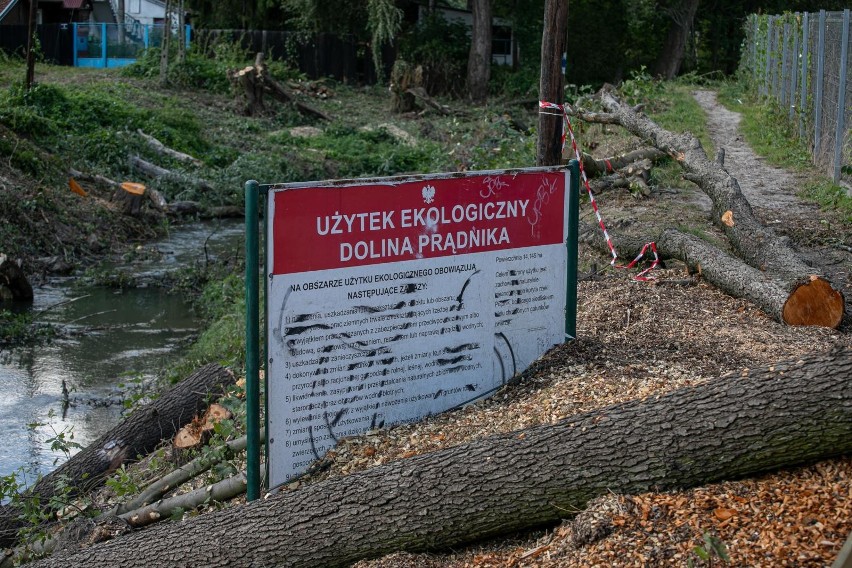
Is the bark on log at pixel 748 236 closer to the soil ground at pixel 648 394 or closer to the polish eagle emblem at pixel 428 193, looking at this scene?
the soil ground at pixel 648 394

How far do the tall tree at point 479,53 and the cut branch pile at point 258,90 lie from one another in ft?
23.1

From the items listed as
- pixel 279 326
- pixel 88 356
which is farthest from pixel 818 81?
pixel 279 326

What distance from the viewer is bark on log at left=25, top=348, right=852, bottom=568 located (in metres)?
4.43

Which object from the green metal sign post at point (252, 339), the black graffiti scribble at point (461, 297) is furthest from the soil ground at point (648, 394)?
the black graffiti scribble at point (461, 297)

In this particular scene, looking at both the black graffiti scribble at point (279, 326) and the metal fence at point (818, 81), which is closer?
the black graffiti scribble at point (279, 326)

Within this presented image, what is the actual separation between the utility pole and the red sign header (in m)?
4.36

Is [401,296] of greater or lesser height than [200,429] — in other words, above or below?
above

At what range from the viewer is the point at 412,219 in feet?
18.7

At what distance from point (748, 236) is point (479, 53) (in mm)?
25473

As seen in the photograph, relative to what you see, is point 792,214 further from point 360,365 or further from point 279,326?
point 279,326

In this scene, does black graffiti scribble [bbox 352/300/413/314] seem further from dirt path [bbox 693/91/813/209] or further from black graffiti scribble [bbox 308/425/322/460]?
dirt path [bbox 693/91/813/209]

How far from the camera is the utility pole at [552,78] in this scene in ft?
34.1

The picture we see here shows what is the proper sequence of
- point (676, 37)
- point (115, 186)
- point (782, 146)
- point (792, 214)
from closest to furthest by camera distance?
point (792, 214)
point (782, 146)
point (115, 186)
point (676, 37)

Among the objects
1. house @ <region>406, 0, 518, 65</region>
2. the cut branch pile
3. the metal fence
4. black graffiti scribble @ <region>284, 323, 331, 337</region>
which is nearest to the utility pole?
the metal fence
